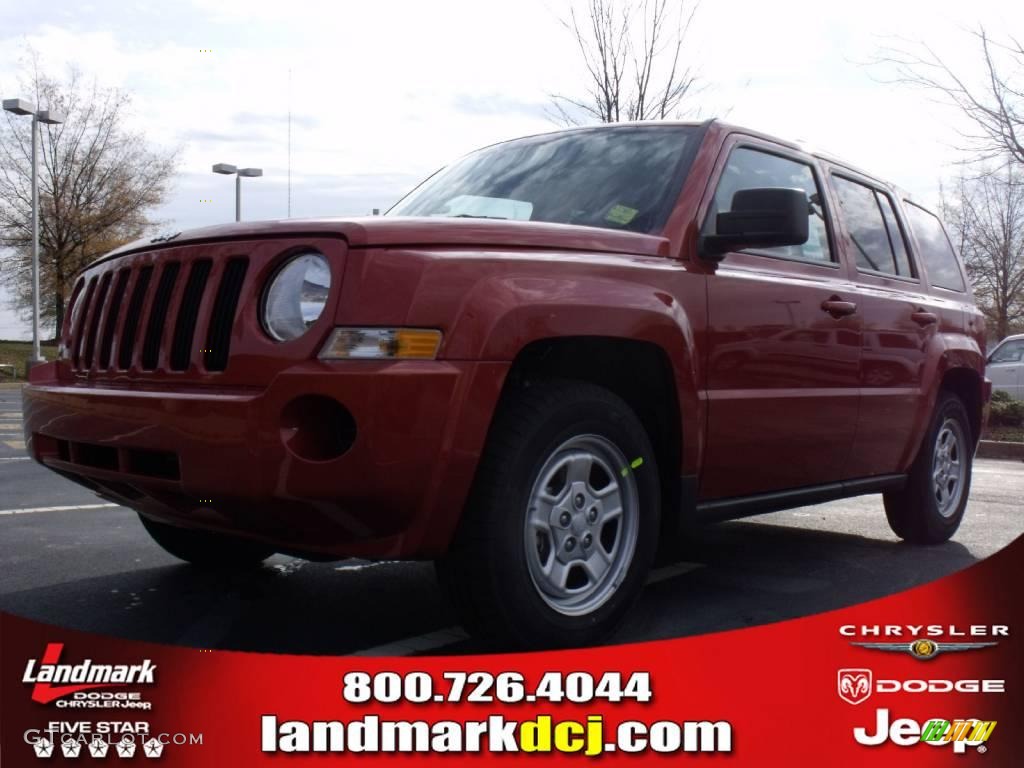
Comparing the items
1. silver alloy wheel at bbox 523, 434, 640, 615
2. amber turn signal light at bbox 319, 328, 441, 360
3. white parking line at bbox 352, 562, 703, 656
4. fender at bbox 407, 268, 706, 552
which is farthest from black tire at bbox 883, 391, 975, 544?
amber turn signal light at bbox 319, 328, 441, 360

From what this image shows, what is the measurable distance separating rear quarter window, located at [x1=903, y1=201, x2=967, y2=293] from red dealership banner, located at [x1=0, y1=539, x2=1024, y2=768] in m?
3.40

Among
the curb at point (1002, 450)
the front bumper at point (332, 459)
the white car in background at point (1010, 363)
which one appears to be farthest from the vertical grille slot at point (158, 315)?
the white car in background at point (1010, 363)

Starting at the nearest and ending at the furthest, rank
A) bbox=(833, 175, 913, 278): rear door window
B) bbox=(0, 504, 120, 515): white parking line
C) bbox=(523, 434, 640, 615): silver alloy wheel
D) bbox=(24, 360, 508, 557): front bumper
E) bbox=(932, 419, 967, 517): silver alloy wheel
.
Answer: bbox=(24, 360, 508, 557): front bumper
bbox=(523, 434, 640, 615): silver alloy wheel
bbox=(833, 175, 913, 278): rear door window
bbox=(932, 419, 967, 517): silver alloy wheel
bbox=(0, 504, 120, 515): white parking line

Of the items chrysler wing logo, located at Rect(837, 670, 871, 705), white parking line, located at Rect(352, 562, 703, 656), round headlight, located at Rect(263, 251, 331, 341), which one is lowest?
white parking line, located at Rect(352, 562, 703, 656)

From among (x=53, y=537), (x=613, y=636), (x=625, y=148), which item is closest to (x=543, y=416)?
(x=613, y=636)

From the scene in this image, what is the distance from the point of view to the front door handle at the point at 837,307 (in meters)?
3.78

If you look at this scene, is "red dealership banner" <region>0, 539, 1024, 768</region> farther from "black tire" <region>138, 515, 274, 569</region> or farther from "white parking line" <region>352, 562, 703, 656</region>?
"black tire" <region>138, 515, 274, 569</region>

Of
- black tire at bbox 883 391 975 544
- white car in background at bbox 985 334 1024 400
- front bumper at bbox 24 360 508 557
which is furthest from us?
white car in background at bbox 985 334 1024 400

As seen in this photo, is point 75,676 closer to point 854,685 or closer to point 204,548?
point 854,685

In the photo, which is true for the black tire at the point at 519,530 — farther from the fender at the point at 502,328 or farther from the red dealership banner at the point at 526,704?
the red dealership banner at the point at 526,704

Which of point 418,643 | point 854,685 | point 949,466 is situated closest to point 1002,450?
point 949,466

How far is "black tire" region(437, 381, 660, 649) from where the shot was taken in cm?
247

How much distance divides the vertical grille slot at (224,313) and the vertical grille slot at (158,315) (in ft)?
0.74

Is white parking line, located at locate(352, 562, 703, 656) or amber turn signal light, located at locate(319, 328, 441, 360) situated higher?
amber turn signal light, located at locate(319, 328, 441, 360)
